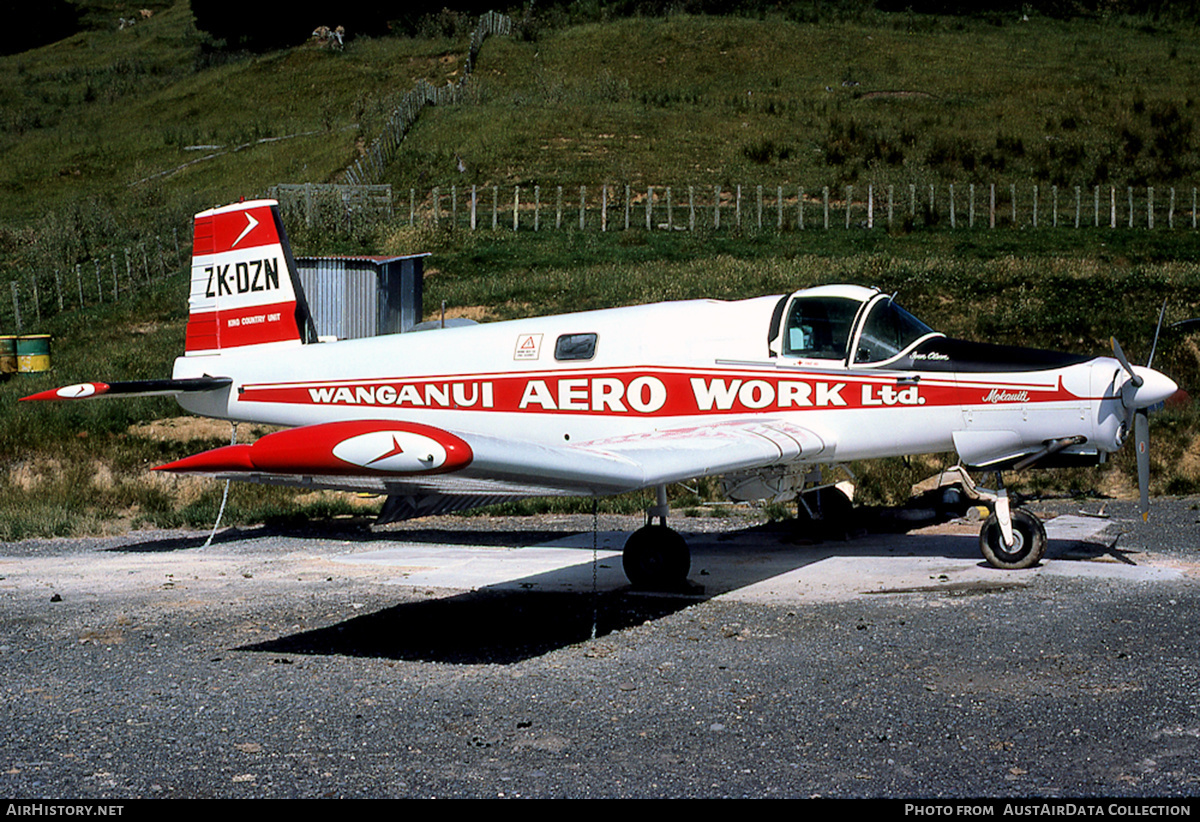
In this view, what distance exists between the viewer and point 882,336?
11.0 meters

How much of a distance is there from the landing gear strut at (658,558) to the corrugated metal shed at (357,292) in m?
13.9

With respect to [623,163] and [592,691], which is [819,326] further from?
[623,163]

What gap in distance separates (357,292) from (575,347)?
12.9 metres

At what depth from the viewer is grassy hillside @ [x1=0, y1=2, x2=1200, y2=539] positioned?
2122cm

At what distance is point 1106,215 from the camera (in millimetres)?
38250

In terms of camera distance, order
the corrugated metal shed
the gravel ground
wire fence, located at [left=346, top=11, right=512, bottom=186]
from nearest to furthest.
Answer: the gravel ground < the corrugated metal shed < wire fence, located at [left=346, top=11, right=512, bottom=186]

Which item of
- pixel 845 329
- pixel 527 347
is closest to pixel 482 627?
pixel 527 347

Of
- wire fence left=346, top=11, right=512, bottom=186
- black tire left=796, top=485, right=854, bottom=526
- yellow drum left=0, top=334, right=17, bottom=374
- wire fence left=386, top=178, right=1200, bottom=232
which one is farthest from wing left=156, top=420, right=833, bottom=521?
wire fence left=346, top=11, right=512, bottom=186

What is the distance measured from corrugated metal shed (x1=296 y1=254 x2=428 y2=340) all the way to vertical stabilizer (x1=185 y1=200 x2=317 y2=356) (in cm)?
868

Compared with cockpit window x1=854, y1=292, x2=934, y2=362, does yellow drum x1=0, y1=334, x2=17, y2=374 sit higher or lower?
lower

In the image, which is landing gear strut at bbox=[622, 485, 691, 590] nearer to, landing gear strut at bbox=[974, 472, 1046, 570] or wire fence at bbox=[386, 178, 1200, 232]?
landing gear strut at bbox=[974, 472, 1046, 570]

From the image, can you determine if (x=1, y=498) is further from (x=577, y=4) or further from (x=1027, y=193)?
(x=577, y=4)

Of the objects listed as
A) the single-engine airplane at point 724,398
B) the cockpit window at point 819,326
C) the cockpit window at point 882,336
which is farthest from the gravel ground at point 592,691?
the cockpit window at point 819,326
